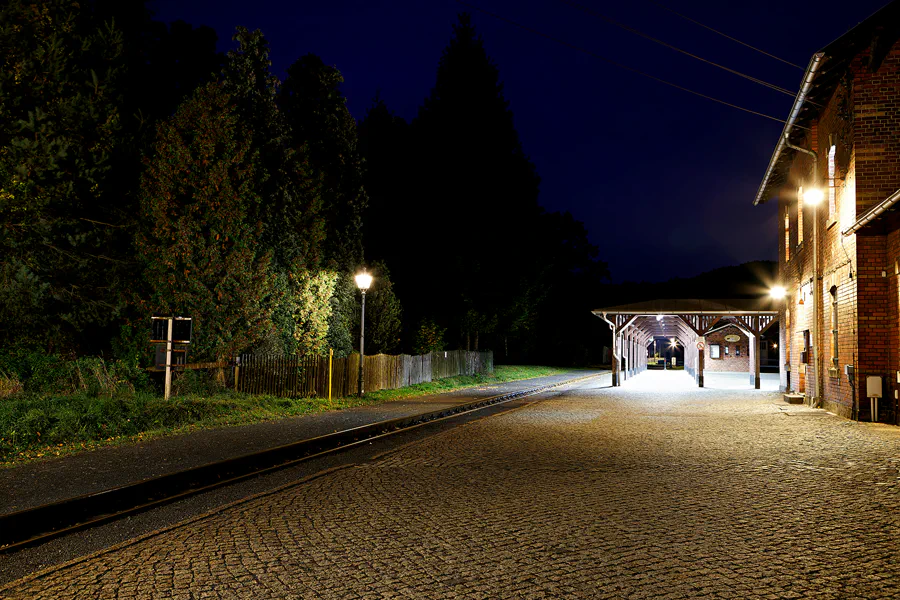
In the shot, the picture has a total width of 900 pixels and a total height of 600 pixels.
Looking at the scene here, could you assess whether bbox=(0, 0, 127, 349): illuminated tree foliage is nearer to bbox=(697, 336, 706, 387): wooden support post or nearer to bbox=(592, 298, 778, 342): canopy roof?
bbox=(592, 298, 778, 342): canopy roof

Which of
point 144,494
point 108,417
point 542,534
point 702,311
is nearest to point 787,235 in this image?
point 702,311

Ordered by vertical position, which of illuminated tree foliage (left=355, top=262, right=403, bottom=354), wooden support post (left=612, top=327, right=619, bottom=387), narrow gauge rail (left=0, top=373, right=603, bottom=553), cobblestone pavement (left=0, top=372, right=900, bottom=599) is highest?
illuminated tree foliage (left=355, top=262, right=403, bottom=354)

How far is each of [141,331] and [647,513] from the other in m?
15.0

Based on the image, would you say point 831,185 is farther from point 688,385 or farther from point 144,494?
point 144,494

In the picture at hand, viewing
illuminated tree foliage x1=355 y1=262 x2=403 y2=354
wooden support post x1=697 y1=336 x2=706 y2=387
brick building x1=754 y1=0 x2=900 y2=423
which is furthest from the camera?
wooden support post x1=697 y1=336 x2=706 y2=387

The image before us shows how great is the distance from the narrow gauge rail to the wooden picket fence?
23.5 ft

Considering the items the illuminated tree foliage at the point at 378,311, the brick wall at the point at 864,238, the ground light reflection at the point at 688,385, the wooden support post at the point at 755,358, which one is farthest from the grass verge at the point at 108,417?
the wooden support post at the point at 755,358

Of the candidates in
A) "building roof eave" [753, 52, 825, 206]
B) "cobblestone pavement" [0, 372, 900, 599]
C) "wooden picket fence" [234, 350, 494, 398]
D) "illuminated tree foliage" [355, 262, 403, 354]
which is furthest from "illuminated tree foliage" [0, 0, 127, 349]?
"building roof eave" [753, 52, 825, 206]

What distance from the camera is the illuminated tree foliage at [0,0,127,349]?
659 inches

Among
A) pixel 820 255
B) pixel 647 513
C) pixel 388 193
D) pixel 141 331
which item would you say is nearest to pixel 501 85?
pixel 388 193

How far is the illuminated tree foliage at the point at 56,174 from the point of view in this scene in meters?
16.7

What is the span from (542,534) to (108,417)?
943 cm

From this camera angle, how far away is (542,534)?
5891 millimetres

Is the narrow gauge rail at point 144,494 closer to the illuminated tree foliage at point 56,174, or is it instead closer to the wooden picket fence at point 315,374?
the wooden picket fence at point 315,374
